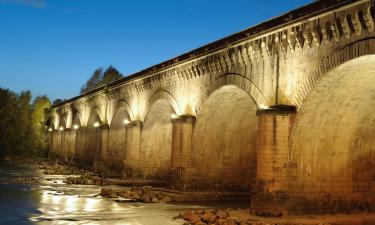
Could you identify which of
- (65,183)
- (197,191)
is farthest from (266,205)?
(65,183)

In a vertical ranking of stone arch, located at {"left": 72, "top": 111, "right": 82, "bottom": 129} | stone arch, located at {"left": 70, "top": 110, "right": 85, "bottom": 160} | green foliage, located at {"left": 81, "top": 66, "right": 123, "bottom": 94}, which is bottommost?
stone arch, located at {"left": 70, "top": 110, "right": 85, "bottom": 160}

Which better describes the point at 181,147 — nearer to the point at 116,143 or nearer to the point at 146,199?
the point at 146,199

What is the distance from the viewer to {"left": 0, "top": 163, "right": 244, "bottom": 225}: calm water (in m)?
11.8

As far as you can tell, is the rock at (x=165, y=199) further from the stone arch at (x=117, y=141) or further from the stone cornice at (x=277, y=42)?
the stone arch at (x=117, y=141)

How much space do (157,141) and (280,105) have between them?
12275 millimetres

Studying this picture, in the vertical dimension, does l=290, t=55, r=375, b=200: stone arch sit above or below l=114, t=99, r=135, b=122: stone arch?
below

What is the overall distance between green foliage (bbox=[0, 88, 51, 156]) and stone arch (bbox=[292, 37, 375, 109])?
43.7m

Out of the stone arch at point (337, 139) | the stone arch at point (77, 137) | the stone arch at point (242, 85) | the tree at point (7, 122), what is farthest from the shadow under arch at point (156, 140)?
the tree at point (7, 122)

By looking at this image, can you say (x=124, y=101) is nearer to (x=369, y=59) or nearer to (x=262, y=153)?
(x=262, y=153)

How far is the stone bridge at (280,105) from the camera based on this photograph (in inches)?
474

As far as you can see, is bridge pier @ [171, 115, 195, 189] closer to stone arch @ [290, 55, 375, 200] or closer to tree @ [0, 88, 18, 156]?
stone arch @ [290, 55, 375, 200]

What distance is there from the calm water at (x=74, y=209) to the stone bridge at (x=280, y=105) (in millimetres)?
3082

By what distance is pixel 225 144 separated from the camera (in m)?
19.8

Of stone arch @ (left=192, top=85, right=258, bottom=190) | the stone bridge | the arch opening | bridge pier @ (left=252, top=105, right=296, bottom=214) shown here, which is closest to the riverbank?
bridge pier @ (left=252, top=105, right=296, bottom=214)
